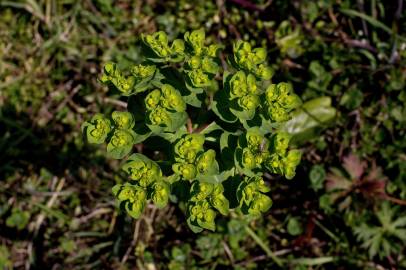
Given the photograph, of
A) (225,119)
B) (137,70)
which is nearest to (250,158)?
(225,119)

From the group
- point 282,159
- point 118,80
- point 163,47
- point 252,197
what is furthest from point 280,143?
point 118,80

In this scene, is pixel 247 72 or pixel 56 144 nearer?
pixel 247 72

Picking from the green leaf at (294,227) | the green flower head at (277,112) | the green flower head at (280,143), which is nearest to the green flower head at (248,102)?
the green flower head at (277,112)

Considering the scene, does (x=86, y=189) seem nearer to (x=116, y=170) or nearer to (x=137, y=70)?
(x=116, y=170)

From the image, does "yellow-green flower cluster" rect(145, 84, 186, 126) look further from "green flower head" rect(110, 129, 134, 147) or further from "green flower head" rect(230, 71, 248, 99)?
"green flower head" rect(230, 71, 248, 99)

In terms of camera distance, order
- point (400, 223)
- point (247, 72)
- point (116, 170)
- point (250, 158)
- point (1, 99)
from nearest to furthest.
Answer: point (250, 158) < point (247, 72) < point (400, 223) < point (116, 170) < point (1, 99)

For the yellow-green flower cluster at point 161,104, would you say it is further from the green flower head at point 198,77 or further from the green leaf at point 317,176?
the green leaf at point 317,176

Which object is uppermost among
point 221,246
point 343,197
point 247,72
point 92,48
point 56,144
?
point 247,72

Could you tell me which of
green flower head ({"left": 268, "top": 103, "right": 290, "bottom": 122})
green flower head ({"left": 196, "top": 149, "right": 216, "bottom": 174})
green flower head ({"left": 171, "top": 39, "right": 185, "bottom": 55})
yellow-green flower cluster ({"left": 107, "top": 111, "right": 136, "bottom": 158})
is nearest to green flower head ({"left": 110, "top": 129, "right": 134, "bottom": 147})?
yellow-green flower cluster ({"left": 107, "top": 111, "right": 136, "bottom": 158})
